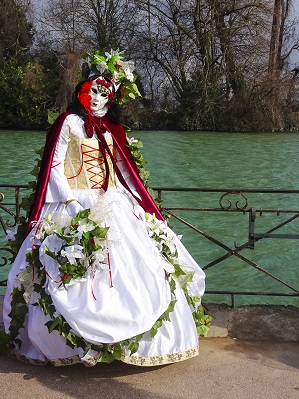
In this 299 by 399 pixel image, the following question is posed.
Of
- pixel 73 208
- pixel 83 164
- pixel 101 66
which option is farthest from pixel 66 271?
pixel 101 66

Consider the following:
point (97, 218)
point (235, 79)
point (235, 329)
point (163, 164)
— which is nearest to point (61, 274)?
point (97, 218)

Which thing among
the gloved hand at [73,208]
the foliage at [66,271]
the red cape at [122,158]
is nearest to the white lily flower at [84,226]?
the foliage at [66,271]

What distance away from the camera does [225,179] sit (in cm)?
1187

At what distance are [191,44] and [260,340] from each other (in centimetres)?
2005

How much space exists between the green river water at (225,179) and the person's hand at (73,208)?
9.24 ft

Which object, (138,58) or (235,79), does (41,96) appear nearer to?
(138,58)

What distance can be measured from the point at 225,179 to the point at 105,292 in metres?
9.57

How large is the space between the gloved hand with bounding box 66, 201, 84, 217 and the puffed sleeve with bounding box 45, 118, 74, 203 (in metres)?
0.03

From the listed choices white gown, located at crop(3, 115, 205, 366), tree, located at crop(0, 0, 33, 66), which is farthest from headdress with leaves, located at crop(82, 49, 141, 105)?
tree, located at crop(0, 0, 33, 66)

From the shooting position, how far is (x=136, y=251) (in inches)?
106

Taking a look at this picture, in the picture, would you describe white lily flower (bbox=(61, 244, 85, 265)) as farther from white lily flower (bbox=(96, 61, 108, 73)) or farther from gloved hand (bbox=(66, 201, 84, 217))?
white lily flower (bbox=(96, 61, 108, 73))

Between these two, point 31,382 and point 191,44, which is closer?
point 31,382

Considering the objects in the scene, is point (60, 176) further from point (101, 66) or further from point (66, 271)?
point (101, 66)

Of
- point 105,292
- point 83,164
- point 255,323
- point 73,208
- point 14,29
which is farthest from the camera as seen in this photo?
point 14,29
